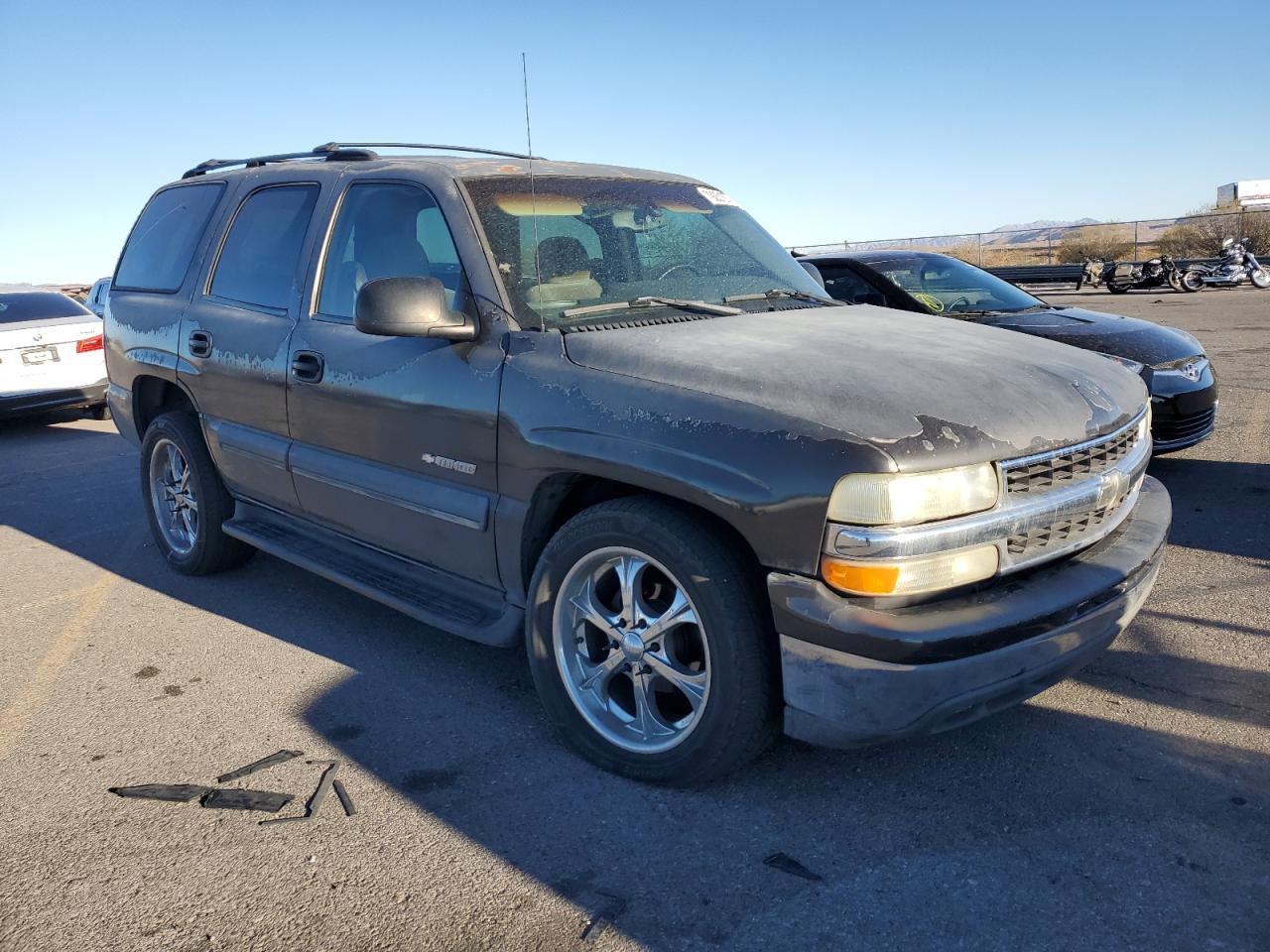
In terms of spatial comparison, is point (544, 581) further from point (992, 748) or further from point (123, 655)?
point (123, 655)

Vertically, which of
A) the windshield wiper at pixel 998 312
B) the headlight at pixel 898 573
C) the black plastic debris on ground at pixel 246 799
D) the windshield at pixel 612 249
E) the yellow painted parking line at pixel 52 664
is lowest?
the black plastic debris on ground at pixel 246 799

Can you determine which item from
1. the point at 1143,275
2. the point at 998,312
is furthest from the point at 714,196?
the point at 1143,275

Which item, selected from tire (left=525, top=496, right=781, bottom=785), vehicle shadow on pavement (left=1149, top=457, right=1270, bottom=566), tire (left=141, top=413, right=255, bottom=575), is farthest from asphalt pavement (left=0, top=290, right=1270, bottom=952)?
tire (left=141, top=413, right=255, bottom=575)

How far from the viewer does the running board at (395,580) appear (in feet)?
11.8

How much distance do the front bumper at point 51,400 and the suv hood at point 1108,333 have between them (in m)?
8.98

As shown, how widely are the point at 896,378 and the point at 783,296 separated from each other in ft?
4.20

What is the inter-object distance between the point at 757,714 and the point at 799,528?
1.86ft

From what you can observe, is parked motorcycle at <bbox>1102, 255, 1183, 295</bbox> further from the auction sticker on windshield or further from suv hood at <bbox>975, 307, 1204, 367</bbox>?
the auction sticker on windshield

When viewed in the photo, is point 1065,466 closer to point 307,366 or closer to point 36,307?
point 307,366

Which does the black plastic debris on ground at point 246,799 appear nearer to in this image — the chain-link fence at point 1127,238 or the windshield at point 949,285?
the windshield at point 949,285

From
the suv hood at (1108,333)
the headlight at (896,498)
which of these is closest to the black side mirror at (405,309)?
the headlight at (896,498)

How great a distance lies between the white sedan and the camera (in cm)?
1045

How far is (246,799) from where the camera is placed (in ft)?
10.4

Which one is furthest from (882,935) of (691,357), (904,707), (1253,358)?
(1253,358)
